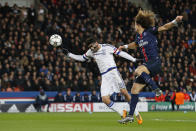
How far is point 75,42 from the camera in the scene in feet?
87.4

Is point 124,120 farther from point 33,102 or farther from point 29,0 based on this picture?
point 29,0

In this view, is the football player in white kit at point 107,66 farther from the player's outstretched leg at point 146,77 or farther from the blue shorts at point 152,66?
the player's outstretched leg at point 146,77

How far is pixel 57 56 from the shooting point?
26.3 m

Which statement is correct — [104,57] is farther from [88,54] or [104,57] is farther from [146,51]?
[146,51]

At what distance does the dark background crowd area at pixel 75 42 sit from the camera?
25.1 metres

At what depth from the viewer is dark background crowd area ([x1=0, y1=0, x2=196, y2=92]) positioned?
2514 centimetres

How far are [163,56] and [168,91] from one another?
2355 mm

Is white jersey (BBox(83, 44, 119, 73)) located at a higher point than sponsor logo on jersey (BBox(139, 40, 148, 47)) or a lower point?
lower

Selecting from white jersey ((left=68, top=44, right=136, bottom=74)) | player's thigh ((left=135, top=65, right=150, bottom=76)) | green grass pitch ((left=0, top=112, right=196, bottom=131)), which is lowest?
green grass pitch ((left=0, top=112, right=196, bottom=131))

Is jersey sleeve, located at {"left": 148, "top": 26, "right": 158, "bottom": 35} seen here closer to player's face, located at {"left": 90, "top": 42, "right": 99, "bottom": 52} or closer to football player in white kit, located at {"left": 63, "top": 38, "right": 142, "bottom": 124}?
football player in white kit, located at {"left": 63, "top": 38, "right": 142, "bottom": 124}

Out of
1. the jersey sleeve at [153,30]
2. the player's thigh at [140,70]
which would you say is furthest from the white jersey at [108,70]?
the player's thigh at [140,70]

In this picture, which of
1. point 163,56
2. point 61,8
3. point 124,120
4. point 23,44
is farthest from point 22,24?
point 124,120

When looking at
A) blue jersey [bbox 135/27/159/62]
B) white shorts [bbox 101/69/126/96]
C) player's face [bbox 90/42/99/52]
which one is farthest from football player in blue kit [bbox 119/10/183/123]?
player's face [bbox 90/42/99/52]

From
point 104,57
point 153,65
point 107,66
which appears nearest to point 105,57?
point 104,57
